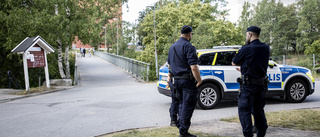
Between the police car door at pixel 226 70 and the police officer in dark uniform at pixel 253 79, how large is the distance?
3.37 m

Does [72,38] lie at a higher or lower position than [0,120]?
higher

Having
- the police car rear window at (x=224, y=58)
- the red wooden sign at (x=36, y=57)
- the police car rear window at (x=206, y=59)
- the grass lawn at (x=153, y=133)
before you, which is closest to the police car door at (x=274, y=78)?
the police car rear window at (x=224, y=58)

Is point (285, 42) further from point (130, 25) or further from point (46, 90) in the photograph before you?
point (46, 90)

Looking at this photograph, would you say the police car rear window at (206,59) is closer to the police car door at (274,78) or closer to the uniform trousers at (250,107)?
the police car door at (274,78)

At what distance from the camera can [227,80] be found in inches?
321

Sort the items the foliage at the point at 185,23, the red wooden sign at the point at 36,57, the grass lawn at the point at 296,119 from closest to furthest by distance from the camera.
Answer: the grass lawn at the point at 296,119, the red wooden sign at the point at 36,57, the foliage at the point at 185,23

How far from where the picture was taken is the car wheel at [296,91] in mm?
→ 8633

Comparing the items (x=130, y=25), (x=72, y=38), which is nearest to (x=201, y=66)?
(x=72, y=38)

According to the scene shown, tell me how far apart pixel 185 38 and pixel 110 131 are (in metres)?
2.42

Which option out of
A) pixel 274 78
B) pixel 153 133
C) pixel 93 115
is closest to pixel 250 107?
pixel 153 133

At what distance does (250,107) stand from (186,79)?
107 centimetres

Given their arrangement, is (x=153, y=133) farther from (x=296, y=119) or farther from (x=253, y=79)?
(x=296, y=119)

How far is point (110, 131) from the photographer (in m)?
5.90

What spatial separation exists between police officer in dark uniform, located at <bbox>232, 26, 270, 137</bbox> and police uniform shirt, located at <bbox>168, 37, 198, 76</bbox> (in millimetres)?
749
